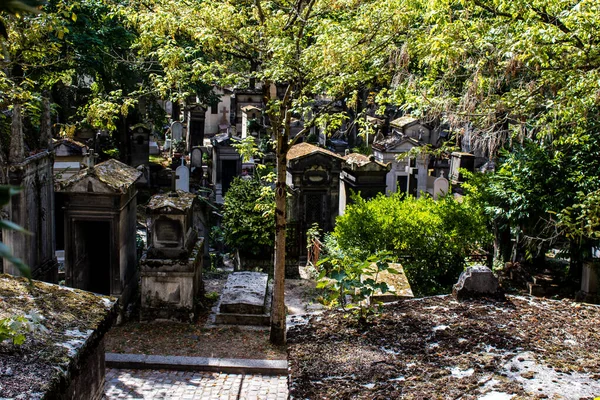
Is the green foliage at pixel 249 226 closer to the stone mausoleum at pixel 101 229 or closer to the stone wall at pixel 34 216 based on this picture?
the stone mausoleum at pixel 101 229

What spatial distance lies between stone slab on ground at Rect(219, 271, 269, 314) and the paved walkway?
1871 millimetres

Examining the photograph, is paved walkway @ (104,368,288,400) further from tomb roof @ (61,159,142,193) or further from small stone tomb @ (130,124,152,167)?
small stone tomb @ (130,124,152,167)

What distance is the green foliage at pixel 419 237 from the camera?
41.0 feet

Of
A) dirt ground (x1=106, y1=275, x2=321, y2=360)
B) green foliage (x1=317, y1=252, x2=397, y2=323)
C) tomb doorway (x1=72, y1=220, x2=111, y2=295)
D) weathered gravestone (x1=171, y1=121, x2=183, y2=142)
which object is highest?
weathered gravestone (x1=171, y1=121, x2=183, y2=142)

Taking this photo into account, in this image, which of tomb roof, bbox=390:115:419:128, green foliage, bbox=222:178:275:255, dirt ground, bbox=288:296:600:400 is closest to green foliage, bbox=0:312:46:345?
dirt ground, bbox=288:296:600:400

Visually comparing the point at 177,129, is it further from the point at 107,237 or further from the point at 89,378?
the point at 89,378

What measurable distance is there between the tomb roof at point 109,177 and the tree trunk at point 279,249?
2656 mm

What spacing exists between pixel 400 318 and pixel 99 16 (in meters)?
13.5

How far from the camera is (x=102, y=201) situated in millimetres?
10711

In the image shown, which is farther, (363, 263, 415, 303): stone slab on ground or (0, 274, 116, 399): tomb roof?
(363, 263, 415, 303): stone slab on ground

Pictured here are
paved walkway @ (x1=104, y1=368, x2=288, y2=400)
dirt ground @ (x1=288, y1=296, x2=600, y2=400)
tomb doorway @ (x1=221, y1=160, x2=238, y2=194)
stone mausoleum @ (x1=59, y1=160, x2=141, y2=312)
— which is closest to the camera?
dirt ground @ (x1=288, y1=296, x2=600, y2=400)

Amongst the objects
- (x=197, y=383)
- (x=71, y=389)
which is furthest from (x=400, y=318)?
(x=197, y=383)

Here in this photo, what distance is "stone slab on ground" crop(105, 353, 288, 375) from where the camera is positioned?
9.04 metres

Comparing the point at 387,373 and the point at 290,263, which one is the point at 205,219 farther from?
the point at 387,373
